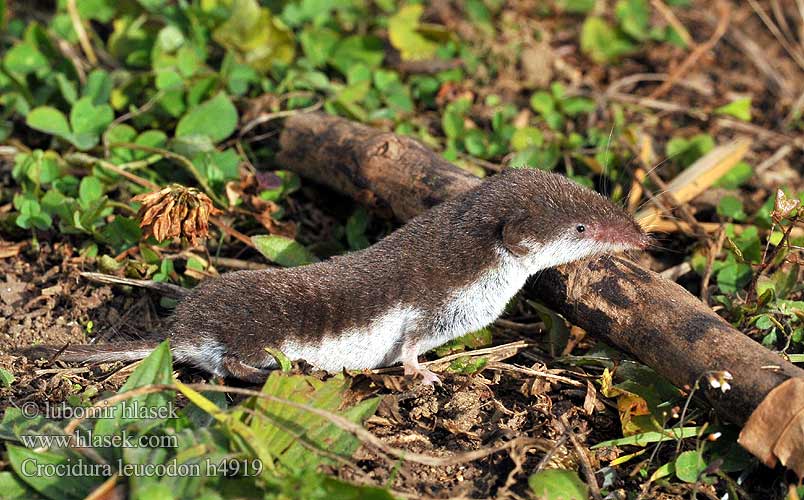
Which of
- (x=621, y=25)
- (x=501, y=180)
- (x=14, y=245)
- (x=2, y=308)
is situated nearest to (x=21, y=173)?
(x=14, y=245)

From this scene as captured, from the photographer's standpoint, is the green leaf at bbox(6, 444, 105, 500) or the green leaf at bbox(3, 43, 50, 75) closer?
the green leaf at bbox(6, 444, 105, 500)

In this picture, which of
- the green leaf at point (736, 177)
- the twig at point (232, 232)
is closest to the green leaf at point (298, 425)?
the twig at point (232, 232)

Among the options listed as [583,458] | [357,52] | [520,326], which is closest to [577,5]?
[357,52]

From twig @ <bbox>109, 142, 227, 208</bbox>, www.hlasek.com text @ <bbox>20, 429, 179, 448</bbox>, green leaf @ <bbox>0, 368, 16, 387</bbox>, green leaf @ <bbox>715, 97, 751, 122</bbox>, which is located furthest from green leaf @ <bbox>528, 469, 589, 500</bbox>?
green leaf @ <bbox>715, 97, 751, 122</bbox>

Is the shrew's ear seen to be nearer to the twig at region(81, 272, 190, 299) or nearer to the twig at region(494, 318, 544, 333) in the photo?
the twig at region(494, 318, 544, 333)

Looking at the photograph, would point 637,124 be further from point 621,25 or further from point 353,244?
point 353,244

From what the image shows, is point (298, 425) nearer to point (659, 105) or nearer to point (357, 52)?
point (357, 52)
